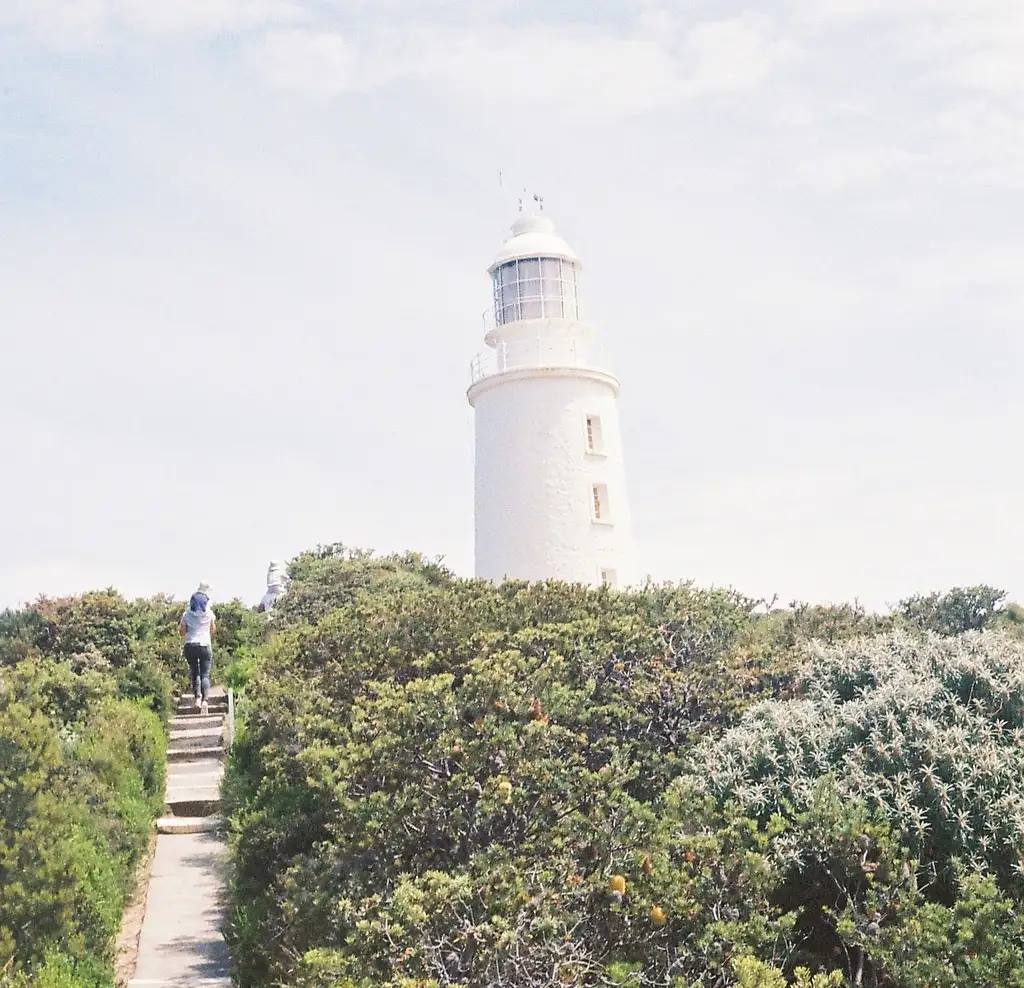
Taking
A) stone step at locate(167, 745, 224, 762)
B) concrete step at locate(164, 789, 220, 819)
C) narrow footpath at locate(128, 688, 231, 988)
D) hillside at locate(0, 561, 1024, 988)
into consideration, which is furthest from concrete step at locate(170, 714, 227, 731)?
hillside at locate(0, 561, 1024, 988)

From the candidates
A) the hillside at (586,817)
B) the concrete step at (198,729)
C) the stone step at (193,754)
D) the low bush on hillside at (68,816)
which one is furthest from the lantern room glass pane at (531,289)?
the hillside at (586,817)

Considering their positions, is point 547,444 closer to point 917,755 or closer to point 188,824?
point 188,824

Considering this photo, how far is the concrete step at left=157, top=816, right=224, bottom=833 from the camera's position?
13.4 m

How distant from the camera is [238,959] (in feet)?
29.8

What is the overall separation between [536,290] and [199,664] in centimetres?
1052

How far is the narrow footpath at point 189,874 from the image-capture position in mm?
9906

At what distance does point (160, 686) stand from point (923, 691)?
12.4m

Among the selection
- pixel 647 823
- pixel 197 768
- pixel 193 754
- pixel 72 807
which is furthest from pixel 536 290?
pixel 647 823

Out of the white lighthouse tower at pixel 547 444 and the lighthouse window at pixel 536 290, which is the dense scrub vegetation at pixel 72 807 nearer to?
the white lighthouse tower at pixel 547 444

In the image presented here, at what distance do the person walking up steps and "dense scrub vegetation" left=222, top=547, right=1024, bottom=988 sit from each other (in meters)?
7.04

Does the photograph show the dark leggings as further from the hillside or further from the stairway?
the hillside

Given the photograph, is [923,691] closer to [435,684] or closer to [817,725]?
[817,725]

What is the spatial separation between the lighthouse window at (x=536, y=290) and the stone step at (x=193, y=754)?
11.2 metres

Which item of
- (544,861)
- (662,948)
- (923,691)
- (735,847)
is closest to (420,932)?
(544,861)
